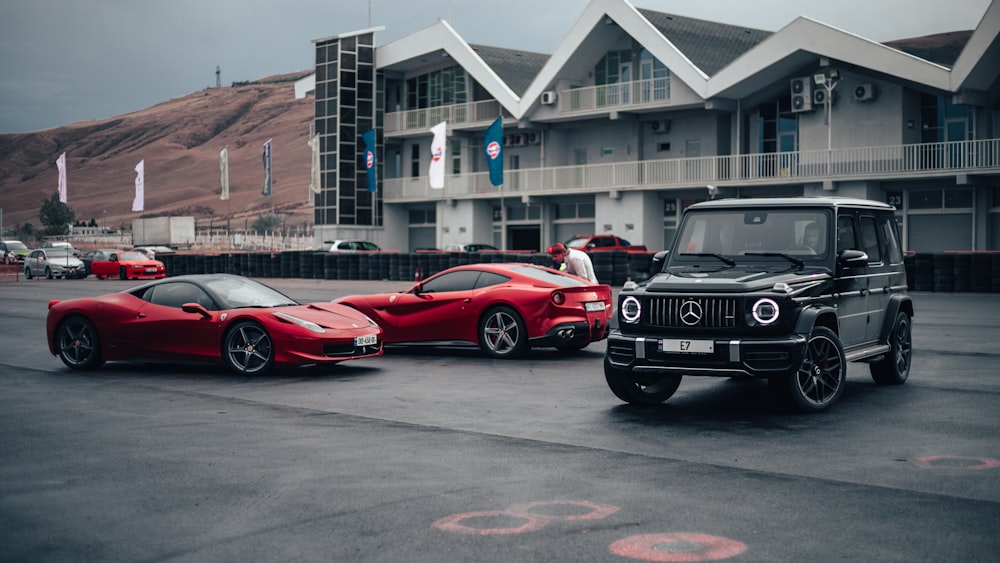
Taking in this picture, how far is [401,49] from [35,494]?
53.7 meters

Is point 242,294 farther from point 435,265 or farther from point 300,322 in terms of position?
point 435,265

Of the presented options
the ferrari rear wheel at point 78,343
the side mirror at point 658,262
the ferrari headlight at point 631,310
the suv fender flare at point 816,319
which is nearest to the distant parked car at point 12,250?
the ferrari rear wheel at point 78,343

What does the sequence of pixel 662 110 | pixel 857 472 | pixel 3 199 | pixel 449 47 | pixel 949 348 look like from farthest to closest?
1. pixel 3 199
2. pixel 449 47
3. pixel 662 110
4. pixel 949 348
5. pixel 857 472

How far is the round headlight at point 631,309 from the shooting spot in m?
9.72

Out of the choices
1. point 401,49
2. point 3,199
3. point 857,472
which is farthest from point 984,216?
point 3,199

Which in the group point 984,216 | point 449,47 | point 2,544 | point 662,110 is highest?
point 449,47

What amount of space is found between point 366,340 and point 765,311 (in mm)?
5673

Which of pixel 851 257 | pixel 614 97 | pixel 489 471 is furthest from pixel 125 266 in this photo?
pixel 489 471

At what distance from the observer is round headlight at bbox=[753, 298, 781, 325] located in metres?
9.18

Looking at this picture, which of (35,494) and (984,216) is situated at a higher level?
(984,216)

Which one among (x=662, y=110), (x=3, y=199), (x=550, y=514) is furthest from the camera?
A: (x=3, y=199)

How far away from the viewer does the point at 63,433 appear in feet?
29.5

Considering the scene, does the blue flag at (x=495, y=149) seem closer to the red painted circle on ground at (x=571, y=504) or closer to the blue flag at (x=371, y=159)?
the blue flag at (x=371, y=159)

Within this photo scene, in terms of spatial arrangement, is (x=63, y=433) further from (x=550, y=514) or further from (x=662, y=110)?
(x=662, y=110)
